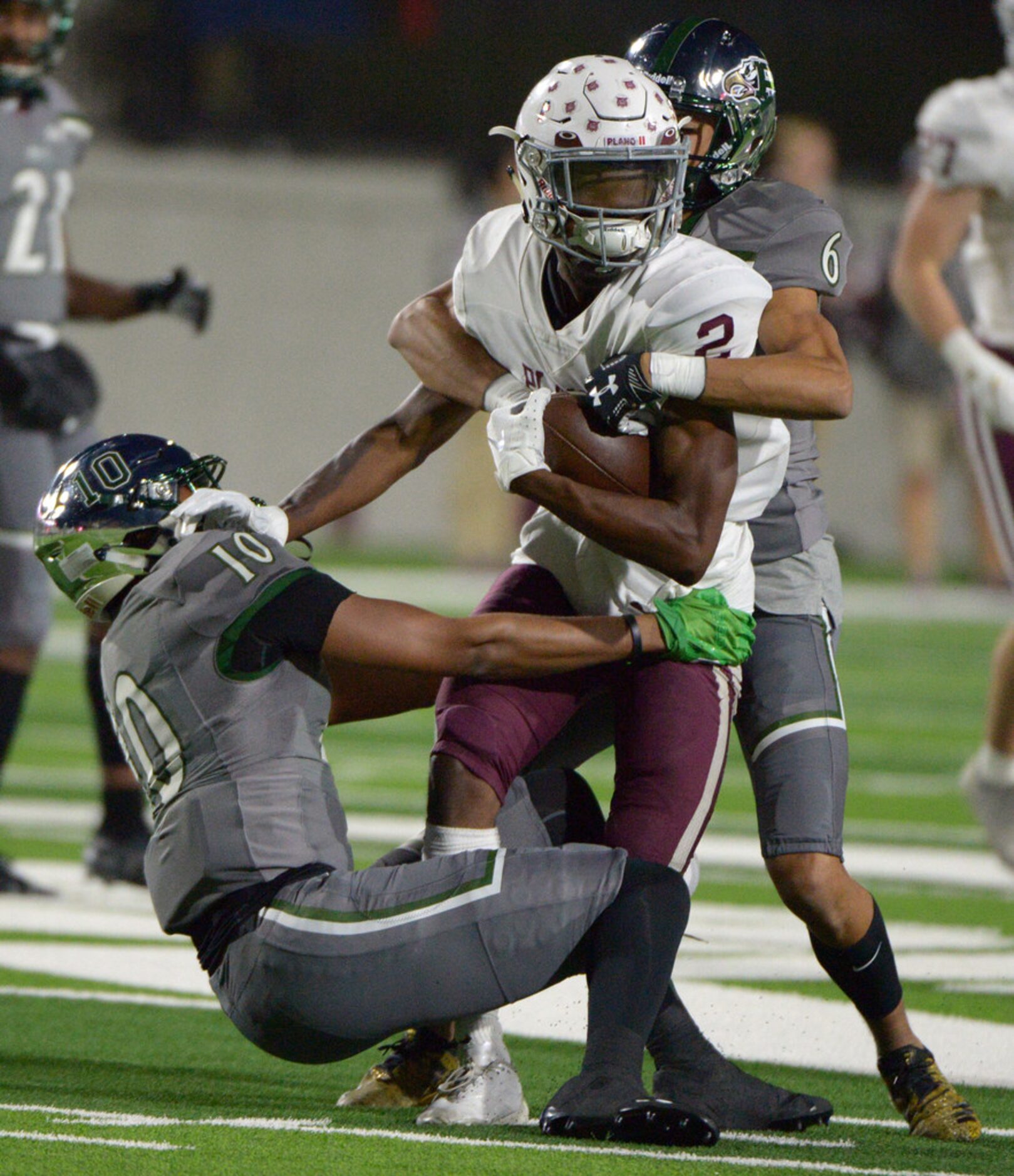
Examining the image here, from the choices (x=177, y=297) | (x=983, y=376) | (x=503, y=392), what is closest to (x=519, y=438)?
(x=503, y=392)

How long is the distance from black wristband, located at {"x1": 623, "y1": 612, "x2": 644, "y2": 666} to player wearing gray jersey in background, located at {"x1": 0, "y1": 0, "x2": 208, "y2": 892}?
2386 mm

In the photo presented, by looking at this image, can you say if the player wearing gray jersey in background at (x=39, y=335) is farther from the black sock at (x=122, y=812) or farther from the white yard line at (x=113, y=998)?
the white yard line at (x=113, y=998)

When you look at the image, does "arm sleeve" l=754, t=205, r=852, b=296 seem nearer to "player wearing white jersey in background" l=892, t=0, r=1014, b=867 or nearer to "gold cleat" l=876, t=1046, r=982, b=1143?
"gold cleat" l=876, t=1046, r=982, b=1143

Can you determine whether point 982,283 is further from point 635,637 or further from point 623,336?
point 635,637

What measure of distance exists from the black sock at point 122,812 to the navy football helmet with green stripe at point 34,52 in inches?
68.2

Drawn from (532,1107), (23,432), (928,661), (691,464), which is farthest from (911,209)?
(928,661)

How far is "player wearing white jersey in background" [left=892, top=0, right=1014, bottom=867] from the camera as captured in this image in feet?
17.1

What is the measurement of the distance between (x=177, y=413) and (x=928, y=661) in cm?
899

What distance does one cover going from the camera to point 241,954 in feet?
9.56

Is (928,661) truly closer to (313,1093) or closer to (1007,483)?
(1007,483)

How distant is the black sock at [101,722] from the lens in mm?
5273

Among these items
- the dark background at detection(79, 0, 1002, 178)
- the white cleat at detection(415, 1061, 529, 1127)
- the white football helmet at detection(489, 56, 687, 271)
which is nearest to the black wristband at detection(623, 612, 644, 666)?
the white football helmet at detection(489, 56, 687, 271)

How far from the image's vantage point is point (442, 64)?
726 inches

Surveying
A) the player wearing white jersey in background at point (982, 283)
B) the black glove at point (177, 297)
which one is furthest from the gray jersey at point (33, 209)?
the player wearing white jersey in background at point (982, 283)
